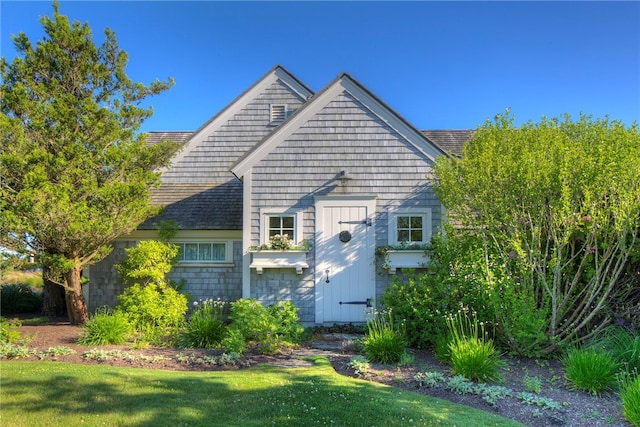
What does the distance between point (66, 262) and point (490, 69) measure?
389 inches

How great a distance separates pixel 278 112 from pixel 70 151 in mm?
5683

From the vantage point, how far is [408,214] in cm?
825

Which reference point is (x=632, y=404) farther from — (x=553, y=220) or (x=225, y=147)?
(x=225, y=147)

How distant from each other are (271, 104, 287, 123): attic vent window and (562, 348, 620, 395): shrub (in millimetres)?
9200

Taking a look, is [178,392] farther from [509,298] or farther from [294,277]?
[509,298]

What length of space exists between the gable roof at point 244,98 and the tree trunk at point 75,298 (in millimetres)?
4251

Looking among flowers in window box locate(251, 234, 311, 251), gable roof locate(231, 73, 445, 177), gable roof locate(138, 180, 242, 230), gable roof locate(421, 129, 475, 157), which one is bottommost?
flowers in window box locate(251, 234, 311, 251)

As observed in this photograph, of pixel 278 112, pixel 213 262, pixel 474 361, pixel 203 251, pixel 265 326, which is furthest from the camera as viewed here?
pixel 278 112

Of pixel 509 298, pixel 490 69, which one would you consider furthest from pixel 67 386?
pixel 490 69

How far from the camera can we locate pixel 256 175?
838 cm

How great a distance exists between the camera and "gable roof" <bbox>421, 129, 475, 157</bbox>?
39.8 feet

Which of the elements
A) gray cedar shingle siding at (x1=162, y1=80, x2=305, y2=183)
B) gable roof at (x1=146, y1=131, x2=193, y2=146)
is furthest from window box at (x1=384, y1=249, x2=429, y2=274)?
gable roof at (x1=146, y1=131, x2=193, y2=146)

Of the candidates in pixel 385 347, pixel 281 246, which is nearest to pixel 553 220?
pixel 385 347

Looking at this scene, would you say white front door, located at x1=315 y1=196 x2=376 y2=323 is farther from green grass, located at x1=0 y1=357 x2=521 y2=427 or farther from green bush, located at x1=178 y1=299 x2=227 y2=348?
green grass, located at x1=0 y1=357 x2=521 y2=427
